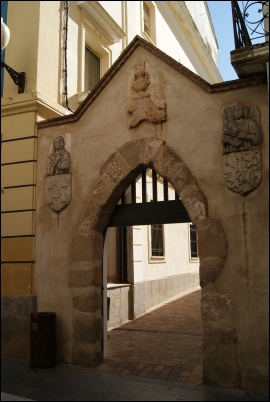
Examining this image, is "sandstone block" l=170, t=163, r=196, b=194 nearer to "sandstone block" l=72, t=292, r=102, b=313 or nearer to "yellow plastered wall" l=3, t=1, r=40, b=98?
"sandstone block" l=72, t=292, r=102, b=313

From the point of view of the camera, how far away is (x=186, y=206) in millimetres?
5254

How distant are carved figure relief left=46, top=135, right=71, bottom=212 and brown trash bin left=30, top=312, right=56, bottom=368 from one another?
Answer: 1.75 meters

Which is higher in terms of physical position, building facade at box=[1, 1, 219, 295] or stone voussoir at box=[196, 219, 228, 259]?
building facade at box=[1, 1, 219, 295]

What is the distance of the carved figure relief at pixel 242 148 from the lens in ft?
16.1

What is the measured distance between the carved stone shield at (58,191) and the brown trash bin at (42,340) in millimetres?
1753

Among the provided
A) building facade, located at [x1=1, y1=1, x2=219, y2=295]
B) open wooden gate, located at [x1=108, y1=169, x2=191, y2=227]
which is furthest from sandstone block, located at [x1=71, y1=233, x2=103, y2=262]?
building facade, located at [x1=1, y1=1, x2=219, y2=295]

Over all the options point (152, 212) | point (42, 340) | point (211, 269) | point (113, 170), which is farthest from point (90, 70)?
point (42, 340)

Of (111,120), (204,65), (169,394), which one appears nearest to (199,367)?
(169,394)

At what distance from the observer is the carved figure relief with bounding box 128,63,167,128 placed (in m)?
5.70

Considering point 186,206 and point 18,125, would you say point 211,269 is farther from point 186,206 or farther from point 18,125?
point 18,125

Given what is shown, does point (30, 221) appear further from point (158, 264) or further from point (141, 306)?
point (158, 264)

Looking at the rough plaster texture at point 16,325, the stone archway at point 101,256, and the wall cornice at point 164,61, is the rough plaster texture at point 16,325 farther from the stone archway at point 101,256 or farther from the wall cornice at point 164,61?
the wall cornice at point 164,61

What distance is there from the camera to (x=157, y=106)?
18.7ft

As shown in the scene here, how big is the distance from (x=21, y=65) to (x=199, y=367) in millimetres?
6091
